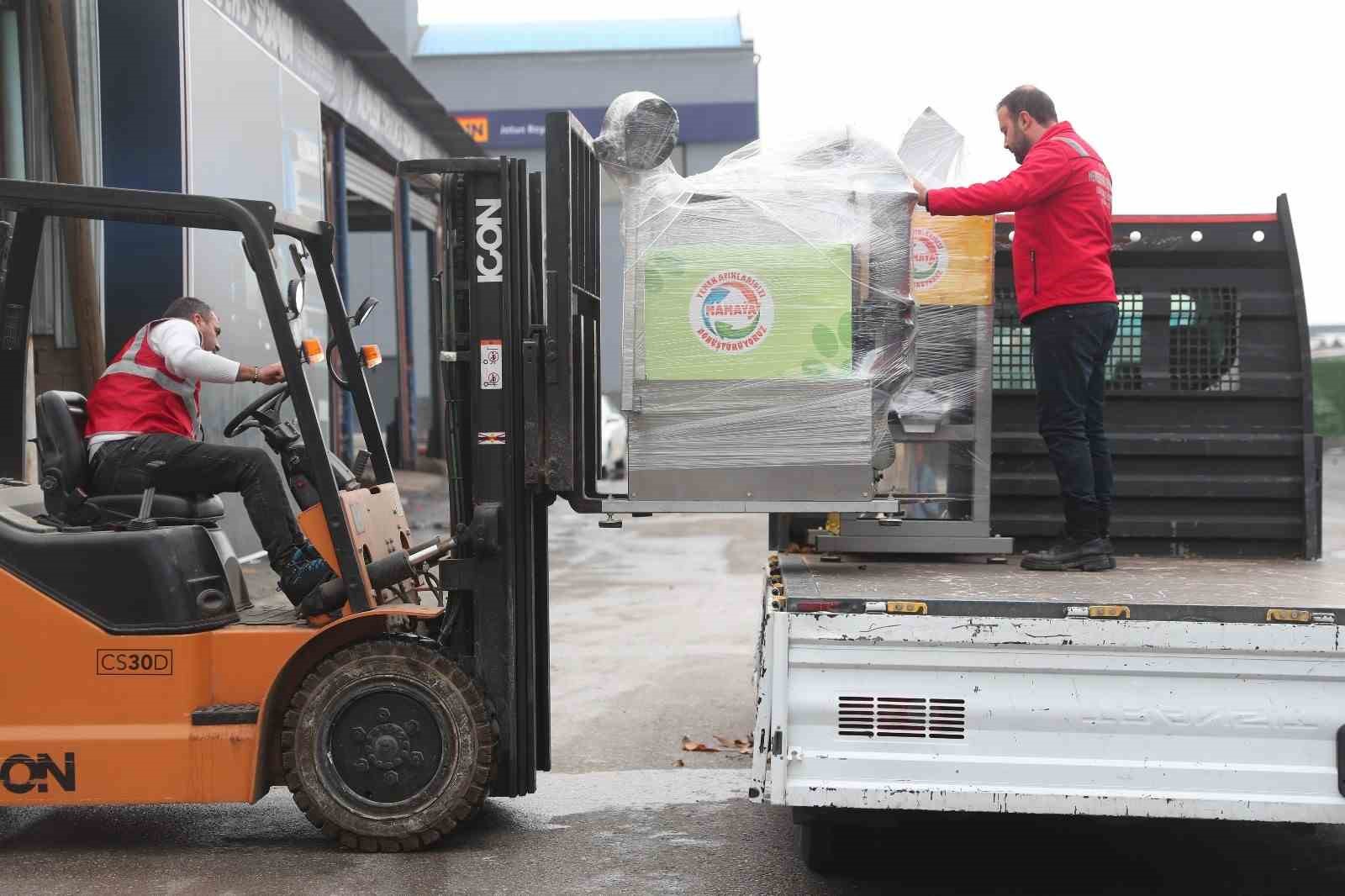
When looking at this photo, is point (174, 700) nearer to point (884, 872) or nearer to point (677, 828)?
Answer: point (677, 828)

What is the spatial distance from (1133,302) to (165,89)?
6.95m

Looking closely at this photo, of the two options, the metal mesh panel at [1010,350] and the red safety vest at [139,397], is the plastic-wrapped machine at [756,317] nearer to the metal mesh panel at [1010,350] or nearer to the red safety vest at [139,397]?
the metal mesh panel at [1010,350]

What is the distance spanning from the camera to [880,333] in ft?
15.5

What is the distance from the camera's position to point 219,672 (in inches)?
185

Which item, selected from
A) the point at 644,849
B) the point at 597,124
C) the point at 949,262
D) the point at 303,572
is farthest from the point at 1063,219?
the point at 597,124

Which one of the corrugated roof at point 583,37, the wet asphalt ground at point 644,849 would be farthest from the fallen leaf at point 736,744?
the corrugated roof at point 583,37

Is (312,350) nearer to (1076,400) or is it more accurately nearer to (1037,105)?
(1076,400)

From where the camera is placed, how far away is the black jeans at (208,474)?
493cm

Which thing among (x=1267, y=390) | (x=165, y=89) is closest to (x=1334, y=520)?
(x=1267, y=390)

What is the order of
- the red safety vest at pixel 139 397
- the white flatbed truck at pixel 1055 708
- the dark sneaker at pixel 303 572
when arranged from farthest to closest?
the red safety vest at pixel 139 397 → the dark sneaker at pixel 303 572 → the white flatbed truck at pixel 1055 708

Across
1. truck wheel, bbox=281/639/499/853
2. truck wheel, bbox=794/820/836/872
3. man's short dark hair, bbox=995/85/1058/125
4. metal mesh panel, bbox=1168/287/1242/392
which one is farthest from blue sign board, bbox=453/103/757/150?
truck wheel, bbox=794/820/836/872

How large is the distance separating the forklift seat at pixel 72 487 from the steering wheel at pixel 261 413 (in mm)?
338

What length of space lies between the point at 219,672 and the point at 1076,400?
3239 mm

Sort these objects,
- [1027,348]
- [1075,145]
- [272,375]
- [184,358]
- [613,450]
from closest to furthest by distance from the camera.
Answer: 1. [272,375]
2. [184,358]
3. [1075,145]
4. [1027,348]
5. [613,450]
